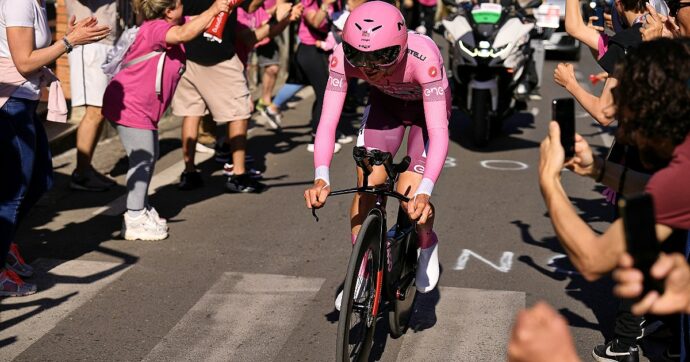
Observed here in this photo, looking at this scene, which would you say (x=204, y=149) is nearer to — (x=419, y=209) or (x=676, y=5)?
(x=676, y=5)

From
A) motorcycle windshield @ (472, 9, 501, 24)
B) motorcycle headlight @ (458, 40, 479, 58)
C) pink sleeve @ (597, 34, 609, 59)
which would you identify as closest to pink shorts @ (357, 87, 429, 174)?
pink sleeve @ (597, 34, 609, 59)

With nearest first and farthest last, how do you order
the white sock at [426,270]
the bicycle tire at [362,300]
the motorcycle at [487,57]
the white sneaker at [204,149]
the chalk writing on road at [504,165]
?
the bicycle tire at [362,300] → the white sock at [426,270] → the chalk writing on road at [504,165] → the white sneaker at [204,149] → the motorcycle at [487,57]

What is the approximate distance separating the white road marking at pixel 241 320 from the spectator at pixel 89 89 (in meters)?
2.54

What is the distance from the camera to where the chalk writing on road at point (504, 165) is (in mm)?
10713

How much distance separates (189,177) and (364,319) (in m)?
4.49

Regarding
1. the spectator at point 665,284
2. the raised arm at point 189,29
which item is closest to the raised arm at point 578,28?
the raised arm at point 189,29

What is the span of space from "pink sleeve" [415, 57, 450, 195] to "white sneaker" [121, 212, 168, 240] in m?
2.83

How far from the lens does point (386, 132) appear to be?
5973mm

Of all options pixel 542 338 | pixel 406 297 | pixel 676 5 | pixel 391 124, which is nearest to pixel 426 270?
pixel 406 297

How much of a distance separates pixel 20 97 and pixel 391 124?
7.42 ft

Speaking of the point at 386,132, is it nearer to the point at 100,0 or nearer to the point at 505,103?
the point at 100,0

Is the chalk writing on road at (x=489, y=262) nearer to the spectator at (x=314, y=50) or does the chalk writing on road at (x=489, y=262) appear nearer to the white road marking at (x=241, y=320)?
the white road marking at (x=241, y=320)

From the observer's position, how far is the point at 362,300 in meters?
5.14

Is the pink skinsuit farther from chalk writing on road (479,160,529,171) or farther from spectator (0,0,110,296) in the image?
chalk writing on road (479,160,529,171)
